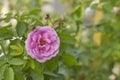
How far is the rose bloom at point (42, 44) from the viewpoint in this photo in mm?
895

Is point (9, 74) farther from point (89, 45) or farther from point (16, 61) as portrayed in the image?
point (89, 45)

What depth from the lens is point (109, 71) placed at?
60.3 inches

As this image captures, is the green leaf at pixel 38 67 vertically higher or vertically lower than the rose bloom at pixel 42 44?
lower

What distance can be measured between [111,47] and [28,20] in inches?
19.6

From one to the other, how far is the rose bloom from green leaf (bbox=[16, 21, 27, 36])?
0.24 ft

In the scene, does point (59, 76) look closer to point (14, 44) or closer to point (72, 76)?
point (14, 44)

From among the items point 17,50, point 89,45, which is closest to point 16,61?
point 17,50

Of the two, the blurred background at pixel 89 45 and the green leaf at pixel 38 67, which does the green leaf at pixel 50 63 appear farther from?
the blurred background at pixel 89 45

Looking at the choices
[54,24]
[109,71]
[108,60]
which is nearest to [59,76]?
[54,24]

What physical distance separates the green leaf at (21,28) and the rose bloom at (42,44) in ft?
0.24

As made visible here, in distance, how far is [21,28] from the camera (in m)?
0.98

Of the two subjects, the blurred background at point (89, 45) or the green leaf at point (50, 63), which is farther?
the blurred background at point (89, 45)

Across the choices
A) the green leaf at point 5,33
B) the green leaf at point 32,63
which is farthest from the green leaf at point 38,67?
the green leaf at point 5,33

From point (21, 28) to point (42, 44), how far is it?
0.33ft
